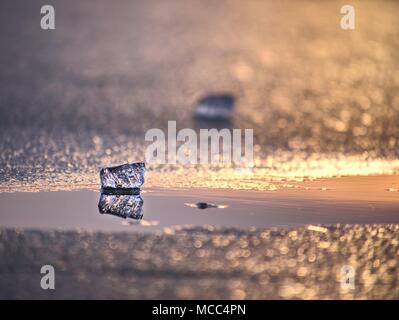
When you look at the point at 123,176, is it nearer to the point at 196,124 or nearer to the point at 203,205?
the point at 203,205

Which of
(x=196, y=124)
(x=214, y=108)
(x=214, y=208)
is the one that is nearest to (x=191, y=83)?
(x=214, y=108)

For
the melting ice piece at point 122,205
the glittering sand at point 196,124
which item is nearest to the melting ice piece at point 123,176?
the melting ice piece at point 122,205

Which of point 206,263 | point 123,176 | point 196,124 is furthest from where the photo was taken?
point 196,124

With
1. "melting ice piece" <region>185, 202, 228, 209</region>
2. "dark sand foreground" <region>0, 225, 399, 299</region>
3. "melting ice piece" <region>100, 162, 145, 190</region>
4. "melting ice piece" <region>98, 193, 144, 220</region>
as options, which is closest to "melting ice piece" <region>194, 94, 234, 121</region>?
"melting ice piece" <region>100, 162, 145, 190</region>

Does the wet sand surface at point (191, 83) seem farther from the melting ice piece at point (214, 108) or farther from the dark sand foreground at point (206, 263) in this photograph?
the dark sand foreground at point (206, 263)

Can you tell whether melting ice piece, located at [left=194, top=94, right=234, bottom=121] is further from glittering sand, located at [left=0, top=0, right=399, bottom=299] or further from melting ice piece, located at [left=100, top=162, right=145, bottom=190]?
melting ice piece, located at [left=100, top=162, right=145, bottom=190]

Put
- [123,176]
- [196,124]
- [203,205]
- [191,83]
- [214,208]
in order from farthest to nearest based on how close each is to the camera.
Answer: [191,83], [196,124], [123,176], [203,205], [214,208]
